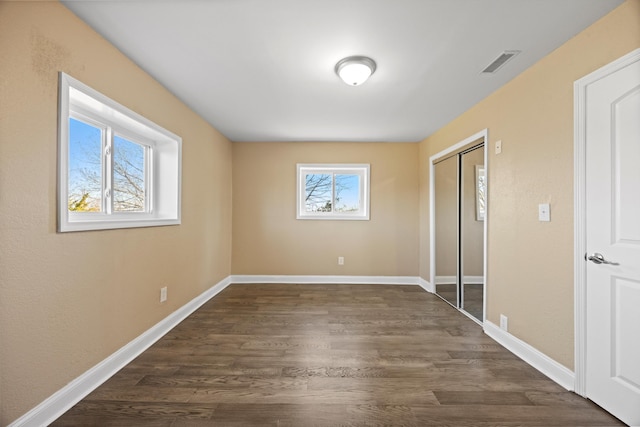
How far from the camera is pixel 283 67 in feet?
6.98

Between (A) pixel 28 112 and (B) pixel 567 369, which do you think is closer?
(A) pixel 28 112

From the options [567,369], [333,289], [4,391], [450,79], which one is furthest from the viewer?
[333,289]

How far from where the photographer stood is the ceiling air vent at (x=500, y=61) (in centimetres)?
191

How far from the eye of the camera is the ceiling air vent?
1.91m

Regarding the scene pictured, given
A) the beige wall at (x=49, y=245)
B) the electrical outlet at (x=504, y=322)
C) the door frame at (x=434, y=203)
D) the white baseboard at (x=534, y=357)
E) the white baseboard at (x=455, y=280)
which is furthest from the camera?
the white baseboard at (x=455, y=280)

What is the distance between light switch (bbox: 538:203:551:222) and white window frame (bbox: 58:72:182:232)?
10.2 feet

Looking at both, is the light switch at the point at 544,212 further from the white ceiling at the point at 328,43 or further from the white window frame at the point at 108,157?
the white window frame at the point at 108,157

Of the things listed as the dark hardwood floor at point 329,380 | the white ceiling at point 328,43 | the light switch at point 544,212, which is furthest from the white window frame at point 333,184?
the light switch at point 544,212

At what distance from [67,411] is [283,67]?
2643 millimetres

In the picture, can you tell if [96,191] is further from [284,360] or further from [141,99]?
[284,360]

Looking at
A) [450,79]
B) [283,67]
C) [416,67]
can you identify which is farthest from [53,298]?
[450,79]

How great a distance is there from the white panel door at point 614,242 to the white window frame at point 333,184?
9.62 feet

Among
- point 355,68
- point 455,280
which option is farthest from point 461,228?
point 355,68

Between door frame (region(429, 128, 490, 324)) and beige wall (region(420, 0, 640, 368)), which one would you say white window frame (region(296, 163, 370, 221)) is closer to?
door frame (region(429, 128, 490, 324))
